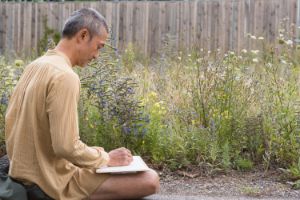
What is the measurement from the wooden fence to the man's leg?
1041cm

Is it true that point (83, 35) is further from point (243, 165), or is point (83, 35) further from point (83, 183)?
point (243, 165)

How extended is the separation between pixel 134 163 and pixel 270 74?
2.95 metres

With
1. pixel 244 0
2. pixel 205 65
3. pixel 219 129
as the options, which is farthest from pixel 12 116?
pixel 244 0

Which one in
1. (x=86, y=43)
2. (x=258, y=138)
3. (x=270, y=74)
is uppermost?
(x=86, y=43)

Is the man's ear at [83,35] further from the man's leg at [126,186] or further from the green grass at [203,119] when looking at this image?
the green grass at [203,119]

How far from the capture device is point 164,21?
17.0 m

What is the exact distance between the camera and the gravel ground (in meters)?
5.12

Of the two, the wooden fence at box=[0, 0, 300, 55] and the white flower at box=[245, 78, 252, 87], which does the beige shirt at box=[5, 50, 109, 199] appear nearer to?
the white flower at box=[245, 78, 252, 87]

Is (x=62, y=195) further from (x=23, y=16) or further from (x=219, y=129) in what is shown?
(x=23, y=16)

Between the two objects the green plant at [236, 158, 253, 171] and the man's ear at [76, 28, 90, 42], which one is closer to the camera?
the man's ear at [76, 28, 90, 42]

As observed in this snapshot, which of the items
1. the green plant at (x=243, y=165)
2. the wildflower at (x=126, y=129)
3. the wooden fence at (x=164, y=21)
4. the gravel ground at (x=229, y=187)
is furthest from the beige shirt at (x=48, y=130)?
the wooden fence at (x=164, y=21)

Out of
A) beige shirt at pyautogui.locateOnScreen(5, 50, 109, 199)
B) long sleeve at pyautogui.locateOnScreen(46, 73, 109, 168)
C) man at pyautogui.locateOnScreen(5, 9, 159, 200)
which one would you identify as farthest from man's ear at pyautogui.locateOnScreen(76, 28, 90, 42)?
long sleeve at pyautogui.locateOnScreen(46, 73, 109, 168)

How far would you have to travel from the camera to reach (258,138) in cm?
601

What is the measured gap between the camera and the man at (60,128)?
3848 mm
